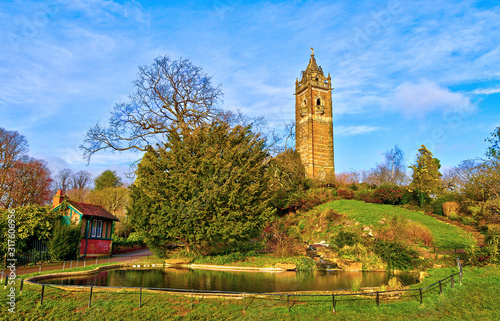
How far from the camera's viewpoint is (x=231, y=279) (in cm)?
1540

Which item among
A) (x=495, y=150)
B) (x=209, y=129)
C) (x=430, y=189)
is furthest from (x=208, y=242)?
(x=430, y=189)

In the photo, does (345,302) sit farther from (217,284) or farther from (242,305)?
(217,284)

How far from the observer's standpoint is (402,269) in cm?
1784

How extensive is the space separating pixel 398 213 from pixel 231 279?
20107mm

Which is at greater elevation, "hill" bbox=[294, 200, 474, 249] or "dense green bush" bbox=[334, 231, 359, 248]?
"hill" bbox=[294, 200, 474, 249]

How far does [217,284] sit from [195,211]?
583cm

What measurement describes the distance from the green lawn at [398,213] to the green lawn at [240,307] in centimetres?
1192

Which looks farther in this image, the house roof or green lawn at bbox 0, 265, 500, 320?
the house roof

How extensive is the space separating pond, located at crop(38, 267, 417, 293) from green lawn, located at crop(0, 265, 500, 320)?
232 centimetres

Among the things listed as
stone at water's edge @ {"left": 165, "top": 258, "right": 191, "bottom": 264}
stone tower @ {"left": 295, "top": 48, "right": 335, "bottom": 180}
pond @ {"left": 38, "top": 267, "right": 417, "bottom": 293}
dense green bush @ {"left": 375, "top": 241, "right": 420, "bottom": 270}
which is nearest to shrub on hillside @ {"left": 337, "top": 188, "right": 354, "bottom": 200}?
stone tower @ {"left": 295, "top": 48, "right": 335, "bottom": 180}

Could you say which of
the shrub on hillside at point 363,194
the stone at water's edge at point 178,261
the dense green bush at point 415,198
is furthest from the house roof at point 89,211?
the dense green bush at point 415,198

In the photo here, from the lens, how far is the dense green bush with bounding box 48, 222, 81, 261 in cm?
2012

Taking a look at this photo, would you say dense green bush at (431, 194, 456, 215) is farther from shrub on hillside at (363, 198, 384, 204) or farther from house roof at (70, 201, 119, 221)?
house roof at (70, 201, 119, 221)

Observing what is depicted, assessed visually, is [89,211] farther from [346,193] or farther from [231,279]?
[346,193]
